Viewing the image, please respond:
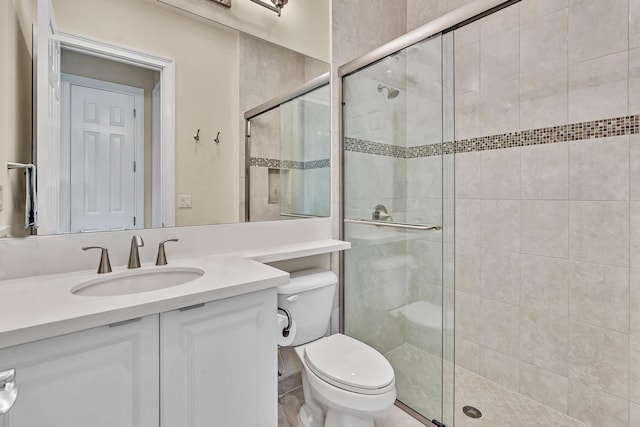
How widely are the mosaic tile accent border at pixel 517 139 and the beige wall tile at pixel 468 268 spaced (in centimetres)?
64

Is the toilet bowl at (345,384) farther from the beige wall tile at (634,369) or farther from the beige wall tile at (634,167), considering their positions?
the beige wall tile at (634,167)

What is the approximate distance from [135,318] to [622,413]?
211cm

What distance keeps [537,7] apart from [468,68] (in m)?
0.43

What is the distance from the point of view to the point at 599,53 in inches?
60.8

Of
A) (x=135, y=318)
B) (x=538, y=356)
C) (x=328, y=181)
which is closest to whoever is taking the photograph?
(x=135, y=318)

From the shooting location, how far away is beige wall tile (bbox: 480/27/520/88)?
1840 millimetres

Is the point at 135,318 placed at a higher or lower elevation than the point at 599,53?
lower

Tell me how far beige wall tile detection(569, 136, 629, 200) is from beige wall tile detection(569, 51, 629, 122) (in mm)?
132

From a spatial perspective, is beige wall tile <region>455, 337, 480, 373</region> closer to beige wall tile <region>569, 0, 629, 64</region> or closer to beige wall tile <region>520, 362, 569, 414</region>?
beige wall tile <region>520, 362, 569, 414</region>

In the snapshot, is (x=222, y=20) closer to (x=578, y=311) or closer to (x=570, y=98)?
(x=570, y=98)

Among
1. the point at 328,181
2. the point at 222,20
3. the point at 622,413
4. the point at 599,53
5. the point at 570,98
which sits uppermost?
the point at 222,20

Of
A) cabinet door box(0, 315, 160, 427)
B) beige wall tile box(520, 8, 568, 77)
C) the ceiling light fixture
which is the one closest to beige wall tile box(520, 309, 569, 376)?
beige wall tile box(520, 8, 568, 77)

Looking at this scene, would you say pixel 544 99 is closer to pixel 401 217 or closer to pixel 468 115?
pixel 468 115

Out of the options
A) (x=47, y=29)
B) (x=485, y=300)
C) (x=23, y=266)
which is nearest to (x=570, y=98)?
(x=485, y=300)
